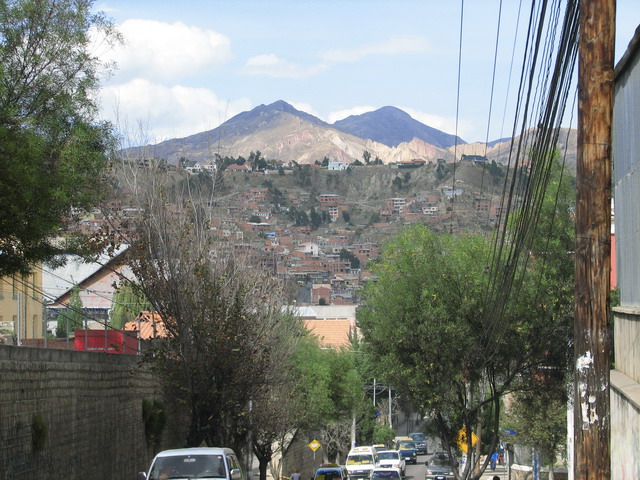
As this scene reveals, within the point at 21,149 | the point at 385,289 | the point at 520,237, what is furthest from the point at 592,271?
the point at 385,289

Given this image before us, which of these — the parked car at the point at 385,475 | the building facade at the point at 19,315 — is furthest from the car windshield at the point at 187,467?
the parked car at the point at 385,475

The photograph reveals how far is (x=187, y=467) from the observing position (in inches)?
634

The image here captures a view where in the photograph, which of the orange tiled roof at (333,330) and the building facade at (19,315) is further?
the orange tiled roof at (333,330)

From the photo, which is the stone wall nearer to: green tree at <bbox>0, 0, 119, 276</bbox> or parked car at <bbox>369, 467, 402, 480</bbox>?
green tree at <bbox>0, 0, 119, 276</bbox>

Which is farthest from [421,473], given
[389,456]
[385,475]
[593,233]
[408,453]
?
[593,233]

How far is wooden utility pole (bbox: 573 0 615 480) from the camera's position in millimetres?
9227

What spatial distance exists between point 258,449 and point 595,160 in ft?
113

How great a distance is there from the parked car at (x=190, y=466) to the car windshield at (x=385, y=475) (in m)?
20.0

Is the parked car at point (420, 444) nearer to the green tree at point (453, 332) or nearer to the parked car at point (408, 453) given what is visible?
the parked car at point (408, 453)

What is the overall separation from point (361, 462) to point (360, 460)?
0.26 meters

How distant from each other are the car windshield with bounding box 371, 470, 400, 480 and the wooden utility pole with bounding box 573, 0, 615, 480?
26.9 meters

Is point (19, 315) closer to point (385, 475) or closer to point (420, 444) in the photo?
point (385, 475)

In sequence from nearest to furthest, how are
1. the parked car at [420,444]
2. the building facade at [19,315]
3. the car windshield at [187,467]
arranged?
the car windshield at [187,467] → the building facade at [19,315] → the parked car at [420,444]

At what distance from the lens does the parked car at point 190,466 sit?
16016mm
